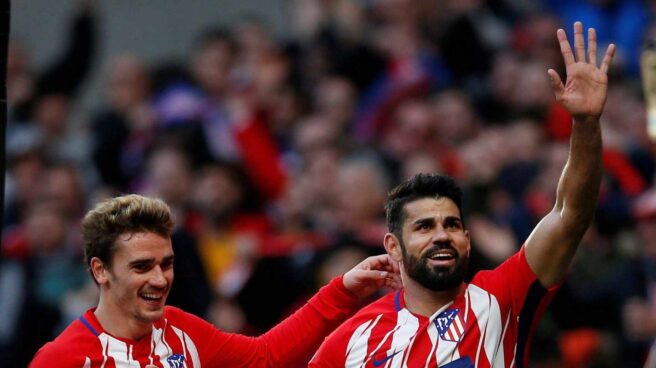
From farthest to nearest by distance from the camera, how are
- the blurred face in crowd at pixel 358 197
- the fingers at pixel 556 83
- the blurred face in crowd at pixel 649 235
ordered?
the blurred face in crowd at pixel 358 197 → the blurred face in crowd at pixel 649 235 → the fingers at pixel 556 83

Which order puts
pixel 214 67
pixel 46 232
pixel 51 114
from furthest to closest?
pixel 214 67
pixel 51 114
pixel 46 232

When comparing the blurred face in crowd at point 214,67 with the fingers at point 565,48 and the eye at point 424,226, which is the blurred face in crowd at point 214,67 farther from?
the fingers at point 565,48

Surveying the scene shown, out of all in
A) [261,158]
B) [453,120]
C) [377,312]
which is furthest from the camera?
[261,158]

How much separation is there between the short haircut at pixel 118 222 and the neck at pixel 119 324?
0.75 ft

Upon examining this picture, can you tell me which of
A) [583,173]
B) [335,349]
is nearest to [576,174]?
[583,173]

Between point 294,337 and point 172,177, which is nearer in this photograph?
point 294,337

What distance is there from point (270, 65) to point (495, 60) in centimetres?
228

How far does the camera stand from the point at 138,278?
710cm

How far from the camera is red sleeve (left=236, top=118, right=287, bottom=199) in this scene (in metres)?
13.6

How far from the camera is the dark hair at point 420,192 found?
7.26 metres

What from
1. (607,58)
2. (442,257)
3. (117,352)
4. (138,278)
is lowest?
(117,352)

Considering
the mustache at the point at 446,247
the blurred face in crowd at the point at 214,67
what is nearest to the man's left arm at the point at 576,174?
the mustache at the point at 446,247

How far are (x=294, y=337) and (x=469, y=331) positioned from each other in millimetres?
1055

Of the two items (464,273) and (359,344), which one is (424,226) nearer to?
(464,273)
